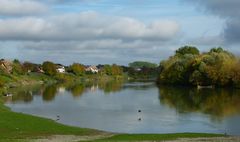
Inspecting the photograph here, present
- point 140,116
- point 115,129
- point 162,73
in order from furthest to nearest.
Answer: point 162,73, point 140,116, point 115,129

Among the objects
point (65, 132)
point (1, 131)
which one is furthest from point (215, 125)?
point (1, 131)

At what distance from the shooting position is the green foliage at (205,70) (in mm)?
131250

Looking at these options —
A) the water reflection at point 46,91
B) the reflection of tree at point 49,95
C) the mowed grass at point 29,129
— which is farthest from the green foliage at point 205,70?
the mowed grass at point 29,129

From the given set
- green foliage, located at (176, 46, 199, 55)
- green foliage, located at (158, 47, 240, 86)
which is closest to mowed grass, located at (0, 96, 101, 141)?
green foliage, located at (158, 47, 240, 86)

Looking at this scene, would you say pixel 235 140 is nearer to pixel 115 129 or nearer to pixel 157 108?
pixel 115 129

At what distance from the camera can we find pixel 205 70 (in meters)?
136

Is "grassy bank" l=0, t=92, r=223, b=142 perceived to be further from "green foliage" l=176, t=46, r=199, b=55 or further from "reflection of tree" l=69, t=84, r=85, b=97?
"green foliage" l=176, t=46, r=199, b=55

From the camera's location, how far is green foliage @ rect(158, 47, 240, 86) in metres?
131

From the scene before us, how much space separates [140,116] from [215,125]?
13778 millimetres

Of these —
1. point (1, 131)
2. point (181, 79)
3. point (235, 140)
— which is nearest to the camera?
point (235, 140)

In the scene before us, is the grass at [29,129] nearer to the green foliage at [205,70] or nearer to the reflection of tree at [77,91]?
the reflection of tree at [77,91]

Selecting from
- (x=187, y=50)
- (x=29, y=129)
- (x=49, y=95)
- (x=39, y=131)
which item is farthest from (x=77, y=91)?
Answer: (x=39, y=131)

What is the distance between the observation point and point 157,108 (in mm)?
75562

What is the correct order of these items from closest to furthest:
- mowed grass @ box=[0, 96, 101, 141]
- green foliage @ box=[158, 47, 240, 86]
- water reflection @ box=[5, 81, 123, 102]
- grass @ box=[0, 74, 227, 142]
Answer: grass @ box=[0, 74, 227, 142], mowed grass @ box=[0, 96, 101, 141], water reflection @ box=[5, 81, 123, 102], green foliage @ box=[158, 47, 240, 86]
